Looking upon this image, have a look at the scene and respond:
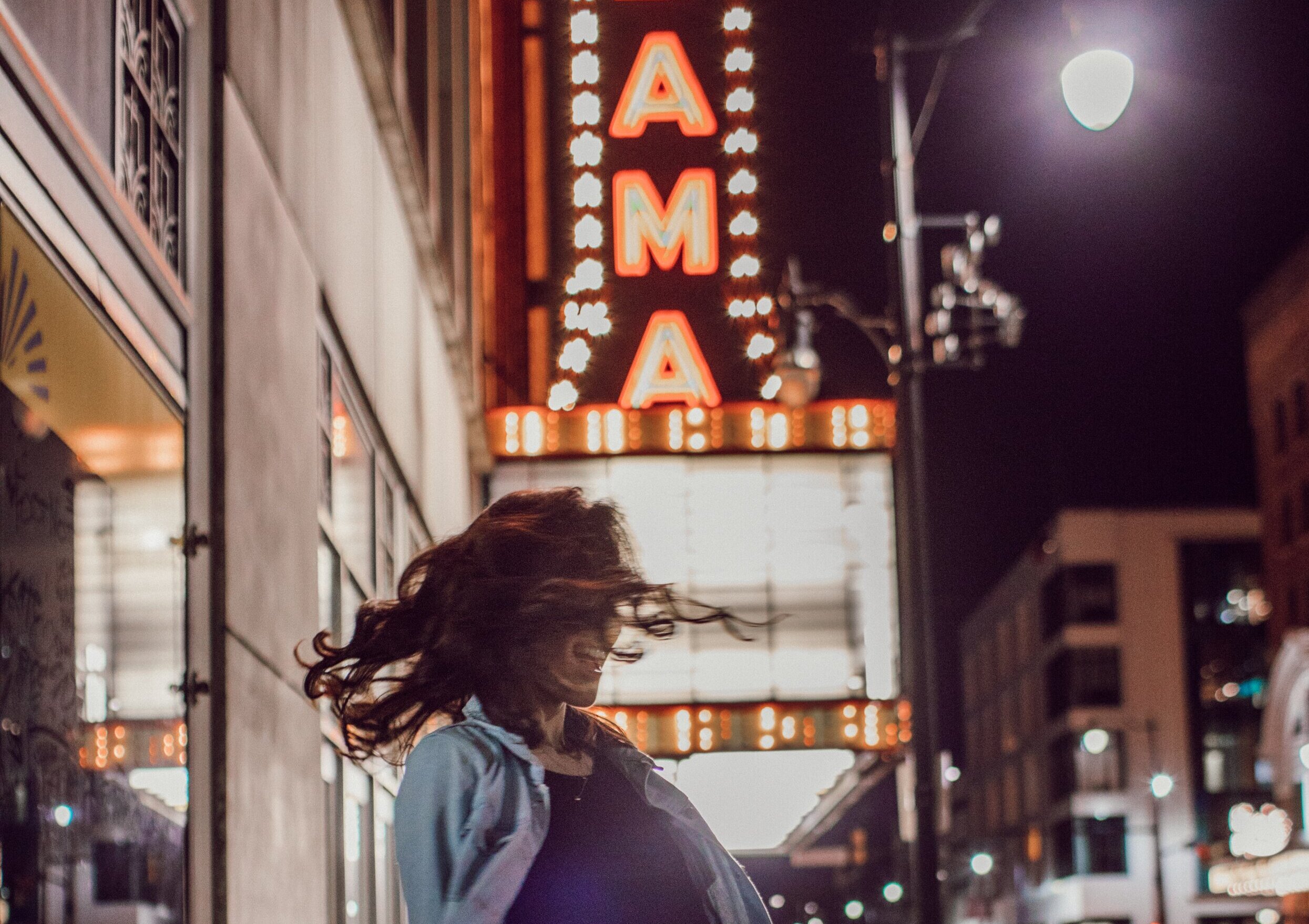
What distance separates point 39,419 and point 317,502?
4.55m

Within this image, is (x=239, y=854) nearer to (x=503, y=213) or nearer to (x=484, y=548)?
(x=484, y=548)

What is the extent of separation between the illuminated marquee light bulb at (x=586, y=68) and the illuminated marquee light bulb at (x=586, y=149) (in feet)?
2.38

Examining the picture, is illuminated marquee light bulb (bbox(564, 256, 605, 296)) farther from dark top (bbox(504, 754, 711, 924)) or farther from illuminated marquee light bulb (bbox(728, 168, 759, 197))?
dark top (bbox(504, 754, 711, 924))

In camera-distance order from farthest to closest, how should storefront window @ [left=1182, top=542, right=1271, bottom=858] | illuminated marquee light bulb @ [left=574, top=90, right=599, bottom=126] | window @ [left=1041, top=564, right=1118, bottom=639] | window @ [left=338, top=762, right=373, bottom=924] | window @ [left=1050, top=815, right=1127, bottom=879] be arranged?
window @ [left=1041, top=564, right=1118, bottom=639]
storefront window @ [left=1182, top=542, right=1271, bottom=858]
window @ [left=1050, top=815, right=1127, bottom=879]
illuminated marquee light bulb @ [left=574, top=90, right=599, bottom=126]
window @ [left=338, top=762, right=373, bottom=924]

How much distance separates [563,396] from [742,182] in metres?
3.68

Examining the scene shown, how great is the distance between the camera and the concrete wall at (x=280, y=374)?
6.42 m

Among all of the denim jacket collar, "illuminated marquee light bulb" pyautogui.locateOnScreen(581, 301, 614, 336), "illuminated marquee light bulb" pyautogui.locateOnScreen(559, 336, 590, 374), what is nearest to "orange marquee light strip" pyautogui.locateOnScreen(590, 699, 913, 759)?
"illuminated marquee light bulb" pyautogui.locateOnScreen(559, 336, 590, 374)

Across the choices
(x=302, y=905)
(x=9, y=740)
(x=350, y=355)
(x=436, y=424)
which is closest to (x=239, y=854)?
(x=302, y=905)

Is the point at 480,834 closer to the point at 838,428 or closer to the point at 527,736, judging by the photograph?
the point at 527,736

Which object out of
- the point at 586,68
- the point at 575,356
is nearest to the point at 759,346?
the point at 575,356

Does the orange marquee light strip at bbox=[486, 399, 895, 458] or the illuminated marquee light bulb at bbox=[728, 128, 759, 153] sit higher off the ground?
the illuminated marquee light bulb at bbox=[728, 128, 759, 153]

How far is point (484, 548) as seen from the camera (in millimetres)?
3020

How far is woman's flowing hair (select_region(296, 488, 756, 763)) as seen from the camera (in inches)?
118

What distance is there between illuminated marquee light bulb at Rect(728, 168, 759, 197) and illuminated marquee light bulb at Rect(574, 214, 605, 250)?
1779 mm
